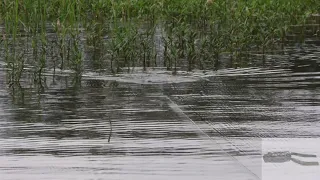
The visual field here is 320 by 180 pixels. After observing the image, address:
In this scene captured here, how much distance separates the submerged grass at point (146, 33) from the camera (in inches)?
276

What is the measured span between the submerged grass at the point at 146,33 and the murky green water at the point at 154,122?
493mm

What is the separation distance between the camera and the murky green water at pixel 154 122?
3586mm

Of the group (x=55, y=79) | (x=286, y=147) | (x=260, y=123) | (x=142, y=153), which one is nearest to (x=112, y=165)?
(x=142, y=153)

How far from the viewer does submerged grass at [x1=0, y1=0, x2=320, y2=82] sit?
23.0 feet

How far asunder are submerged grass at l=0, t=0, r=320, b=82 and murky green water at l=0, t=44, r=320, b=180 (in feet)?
1.62

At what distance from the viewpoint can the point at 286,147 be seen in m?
3.90

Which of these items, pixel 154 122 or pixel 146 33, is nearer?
pixel 154 122

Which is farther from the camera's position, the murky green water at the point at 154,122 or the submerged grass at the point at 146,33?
the submerged grass at the point at 146,33

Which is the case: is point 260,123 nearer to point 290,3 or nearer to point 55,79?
point 55,79

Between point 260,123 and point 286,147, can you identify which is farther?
point 260,123

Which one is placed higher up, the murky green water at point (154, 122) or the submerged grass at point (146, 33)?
the submerged grass at point (146, 33)

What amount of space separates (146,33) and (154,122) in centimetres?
309

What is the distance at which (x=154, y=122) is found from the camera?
462cm

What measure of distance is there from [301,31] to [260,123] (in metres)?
4.97
